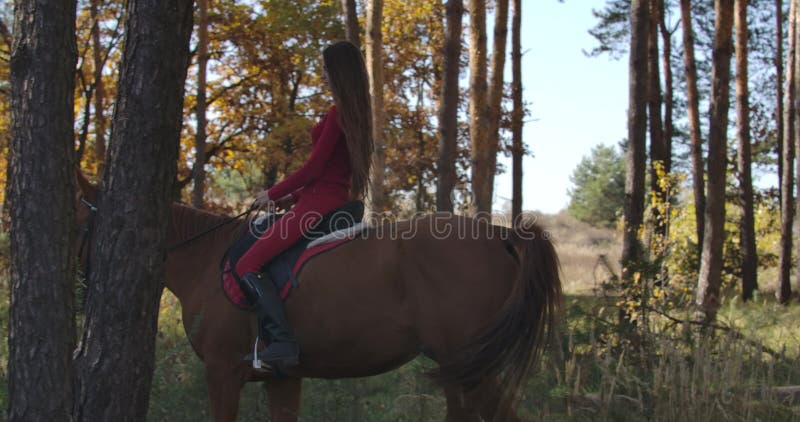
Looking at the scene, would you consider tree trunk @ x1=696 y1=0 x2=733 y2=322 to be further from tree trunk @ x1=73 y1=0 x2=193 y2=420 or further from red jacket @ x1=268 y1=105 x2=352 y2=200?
tree trunk @ x1=73 y1=0 x2=193 y2=420

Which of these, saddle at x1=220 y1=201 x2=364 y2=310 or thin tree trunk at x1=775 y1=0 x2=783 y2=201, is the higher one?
thin tree trunk at x1=775 y1=0 x2=783 y2=201

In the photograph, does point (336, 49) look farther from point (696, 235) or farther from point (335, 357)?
point (696, 235)

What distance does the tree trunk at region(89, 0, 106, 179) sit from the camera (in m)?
A: 19.2

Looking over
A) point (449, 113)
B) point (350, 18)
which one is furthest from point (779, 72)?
point (350, 18)

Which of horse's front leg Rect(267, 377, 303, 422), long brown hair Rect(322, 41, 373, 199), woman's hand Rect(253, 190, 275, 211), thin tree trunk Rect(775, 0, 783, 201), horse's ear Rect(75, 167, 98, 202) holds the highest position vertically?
thin tree trunk Rect(775, 0, 783, 201)

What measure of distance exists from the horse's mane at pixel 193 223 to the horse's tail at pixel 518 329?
Result: 6.51 feet

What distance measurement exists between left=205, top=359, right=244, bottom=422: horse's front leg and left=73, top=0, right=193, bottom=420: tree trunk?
0.96 meters

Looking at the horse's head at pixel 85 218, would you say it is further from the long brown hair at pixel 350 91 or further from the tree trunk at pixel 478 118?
the tree trunk at pixel 478 118

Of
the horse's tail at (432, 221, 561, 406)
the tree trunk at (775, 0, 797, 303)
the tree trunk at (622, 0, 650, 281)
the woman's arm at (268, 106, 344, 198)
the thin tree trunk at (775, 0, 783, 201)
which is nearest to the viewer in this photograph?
the horse's tail at (432, 221, 561, 406)

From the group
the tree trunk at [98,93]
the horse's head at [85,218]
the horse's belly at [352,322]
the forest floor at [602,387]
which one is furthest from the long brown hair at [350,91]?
the tree trunk at [98,93]

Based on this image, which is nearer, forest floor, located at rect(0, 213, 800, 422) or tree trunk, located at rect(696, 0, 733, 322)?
forest floor, located at rect(0, 213, 800, 422)

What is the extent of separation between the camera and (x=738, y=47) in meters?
15.6

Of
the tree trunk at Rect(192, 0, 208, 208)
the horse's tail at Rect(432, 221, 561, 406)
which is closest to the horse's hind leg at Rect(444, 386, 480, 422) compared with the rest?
the horse's tail at Rect(432, 221, 561, 406)

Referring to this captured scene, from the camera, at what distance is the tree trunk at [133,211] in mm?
3492
